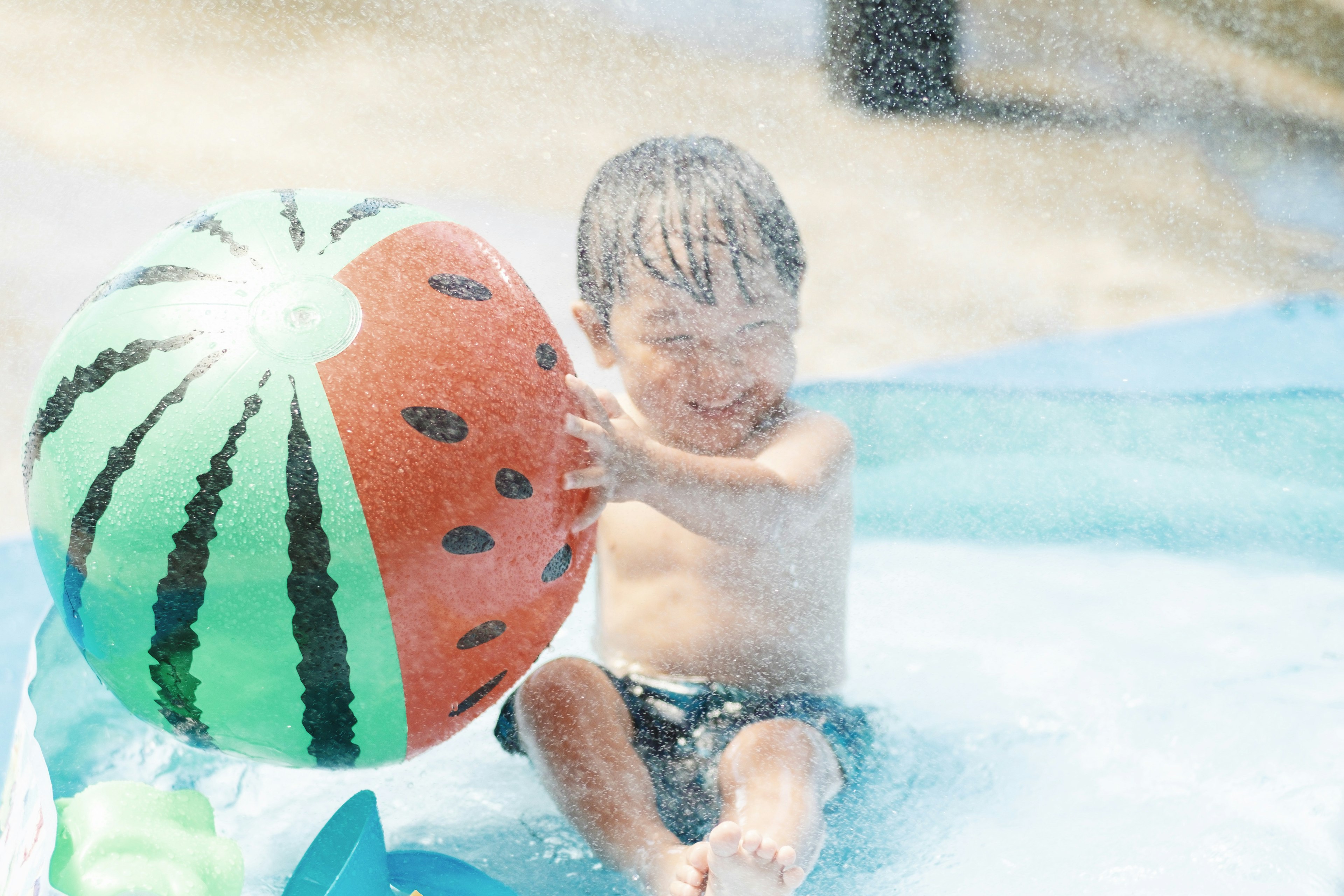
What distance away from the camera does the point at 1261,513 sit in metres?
3.83

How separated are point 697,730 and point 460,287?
37.1 inches

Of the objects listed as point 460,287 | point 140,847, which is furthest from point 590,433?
point 140,847

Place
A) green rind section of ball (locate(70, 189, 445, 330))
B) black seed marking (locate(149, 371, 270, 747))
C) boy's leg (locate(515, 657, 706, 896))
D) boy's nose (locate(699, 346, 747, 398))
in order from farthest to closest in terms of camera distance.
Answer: boy's nose (locate(699, 346, 747, 398))
boy's leg (locate(515, 657, 706, 896))
green rind section of ball (locate(70, 189, 445, 330))
black seed marking (locate(149, 371, 270, 747))

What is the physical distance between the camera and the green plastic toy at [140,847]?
6.48 ft

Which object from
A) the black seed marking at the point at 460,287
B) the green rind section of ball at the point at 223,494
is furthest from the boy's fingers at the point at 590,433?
the green rind section of ball at the point at 223,494

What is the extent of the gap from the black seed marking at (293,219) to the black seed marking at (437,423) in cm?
32

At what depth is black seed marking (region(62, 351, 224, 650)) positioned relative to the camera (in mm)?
1761

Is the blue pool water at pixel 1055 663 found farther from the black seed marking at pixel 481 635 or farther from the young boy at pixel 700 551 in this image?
the black seed marking at pixel 481 635

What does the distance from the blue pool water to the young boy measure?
0.19m

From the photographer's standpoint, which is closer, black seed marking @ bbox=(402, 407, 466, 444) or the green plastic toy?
black seed marking @ bbox=(402, 407, 466, 444)

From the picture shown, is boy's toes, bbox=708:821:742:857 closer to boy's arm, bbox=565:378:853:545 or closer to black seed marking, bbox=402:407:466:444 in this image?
boy's arm, bbox=565:378:853:545

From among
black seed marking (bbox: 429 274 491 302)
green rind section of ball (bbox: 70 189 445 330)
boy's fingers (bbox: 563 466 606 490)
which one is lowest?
boy's fingers (bbox: 563 466 606 490)

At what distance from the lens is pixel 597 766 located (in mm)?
2246

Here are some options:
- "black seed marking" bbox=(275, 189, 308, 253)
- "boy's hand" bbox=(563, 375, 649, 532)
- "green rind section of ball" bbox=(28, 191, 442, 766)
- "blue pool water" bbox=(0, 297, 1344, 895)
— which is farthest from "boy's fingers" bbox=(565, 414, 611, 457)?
"blue pool water" bbox=(0, 297, 1344, 895)
